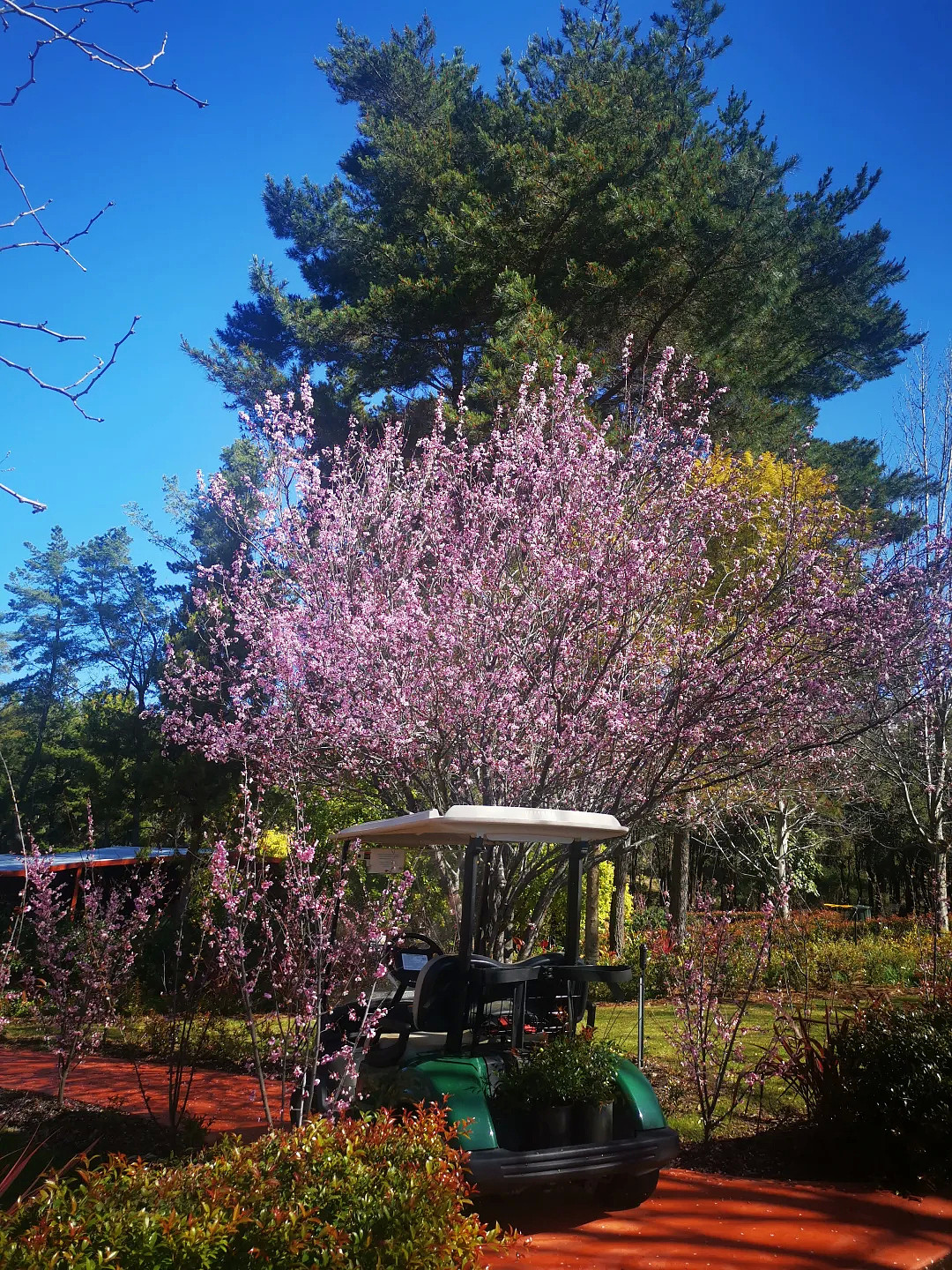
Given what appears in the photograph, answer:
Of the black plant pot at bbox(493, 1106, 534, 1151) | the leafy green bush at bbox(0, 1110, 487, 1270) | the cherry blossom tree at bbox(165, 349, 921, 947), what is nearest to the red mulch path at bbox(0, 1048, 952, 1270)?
the black plant pot at bbox(493, 1106, 534, 1151)

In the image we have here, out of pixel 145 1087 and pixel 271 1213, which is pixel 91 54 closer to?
pixel 271 1213

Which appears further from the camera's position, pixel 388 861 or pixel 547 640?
pixel 547 640

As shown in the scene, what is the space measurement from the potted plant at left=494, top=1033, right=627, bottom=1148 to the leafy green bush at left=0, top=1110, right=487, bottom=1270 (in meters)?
1.26

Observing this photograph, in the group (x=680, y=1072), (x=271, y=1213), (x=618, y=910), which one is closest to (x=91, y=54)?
(x=271, y=1213)

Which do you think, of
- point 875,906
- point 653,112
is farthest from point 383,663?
point 875,906

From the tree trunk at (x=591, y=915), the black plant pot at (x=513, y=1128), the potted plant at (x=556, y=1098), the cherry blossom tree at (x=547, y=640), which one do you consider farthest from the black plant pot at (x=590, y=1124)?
the tree trunk at (x=591, y=915)

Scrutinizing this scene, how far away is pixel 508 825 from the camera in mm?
4961

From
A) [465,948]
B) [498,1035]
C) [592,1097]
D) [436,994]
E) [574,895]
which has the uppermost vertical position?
[574,895]

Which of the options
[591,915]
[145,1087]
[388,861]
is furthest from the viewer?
[591,915]

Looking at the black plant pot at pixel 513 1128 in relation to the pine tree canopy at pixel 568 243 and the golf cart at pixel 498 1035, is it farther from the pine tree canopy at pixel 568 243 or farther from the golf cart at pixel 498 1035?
the pine tree canopy at pixel 568 243

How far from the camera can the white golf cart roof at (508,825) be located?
4816 millimetres

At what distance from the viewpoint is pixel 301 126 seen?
7.94 m

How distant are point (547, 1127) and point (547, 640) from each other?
4.64 metres

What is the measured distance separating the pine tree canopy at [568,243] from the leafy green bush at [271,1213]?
10671mm
